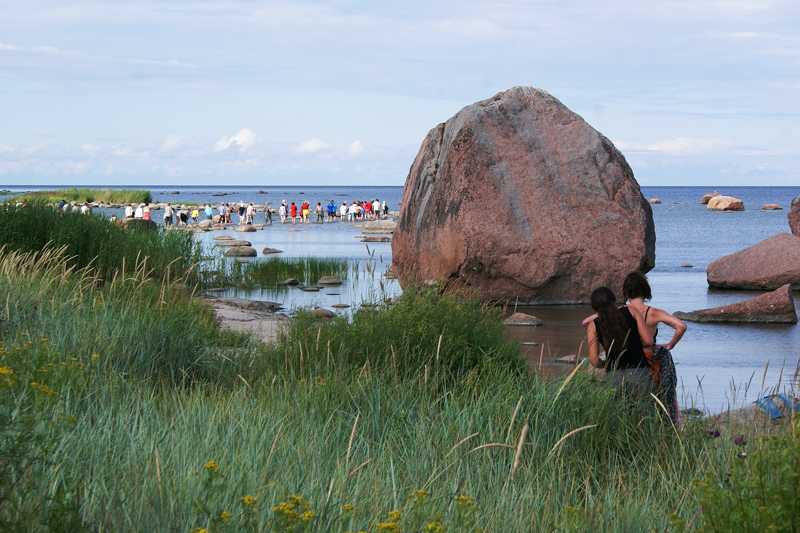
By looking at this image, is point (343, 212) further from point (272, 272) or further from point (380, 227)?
point (272, 272)

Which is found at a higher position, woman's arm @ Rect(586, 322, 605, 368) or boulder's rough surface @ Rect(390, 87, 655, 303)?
boulder's rough surface @ Rect(390, 87, 655, 303)

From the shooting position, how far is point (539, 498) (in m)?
3.49

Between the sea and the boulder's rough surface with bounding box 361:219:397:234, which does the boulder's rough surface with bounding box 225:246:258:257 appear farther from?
the boulder's rough surface with bounding box 361:219:397:234

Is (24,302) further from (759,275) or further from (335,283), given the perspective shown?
(759,275)

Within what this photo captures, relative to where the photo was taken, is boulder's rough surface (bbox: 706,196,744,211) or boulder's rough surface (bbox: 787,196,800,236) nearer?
boulder's rough surface (bbox: 787,196,800,236)

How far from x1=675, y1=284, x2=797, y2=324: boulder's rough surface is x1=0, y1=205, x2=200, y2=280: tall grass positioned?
934 cm

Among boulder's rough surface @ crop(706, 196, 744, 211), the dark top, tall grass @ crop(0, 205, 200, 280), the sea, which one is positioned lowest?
the sea

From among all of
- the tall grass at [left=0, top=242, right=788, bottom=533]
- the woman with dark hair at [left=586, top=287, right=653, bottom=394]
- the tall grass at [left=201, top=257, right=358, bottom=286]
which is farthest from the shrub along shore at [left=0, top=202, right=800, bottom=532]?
the tall grass at [left=201, top=257, right=358, bottom=286]

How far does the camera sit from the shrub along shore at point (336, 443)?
2678 mm

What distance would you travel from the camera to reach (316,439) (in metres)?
3.88

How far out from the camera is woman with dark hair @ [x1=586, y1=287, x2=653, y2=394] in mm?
5797

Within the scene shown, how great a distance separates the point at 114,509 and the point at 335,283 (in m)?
15.5

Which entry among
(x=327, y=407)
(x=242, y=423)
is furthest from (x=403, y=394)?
(x=242, y=423)

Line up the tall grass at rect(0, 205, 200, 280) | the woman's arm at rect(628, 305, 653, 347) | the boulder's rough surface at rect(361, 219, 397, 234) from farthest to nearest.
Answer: the boulder's rough surface at rect(361, 219, 397, 234) → the tall grass at rect(0, 205, 200, 280) → the woman's arm at rect(628, 305, 653, 347)
